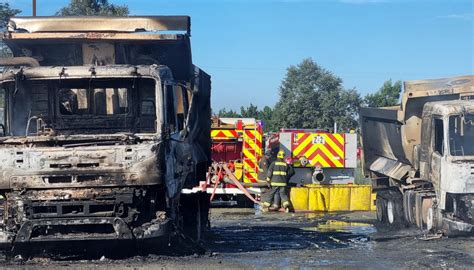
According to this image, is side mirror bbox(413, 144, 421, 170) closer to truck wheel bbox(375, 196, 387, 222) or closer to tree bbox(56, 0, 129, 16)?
truck wheel bbox(375, 196, 387, 222)

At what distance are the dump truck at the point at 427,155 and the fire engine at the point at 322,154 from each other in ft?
11.4

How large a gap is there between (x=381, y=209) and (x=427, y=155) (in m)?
3.14

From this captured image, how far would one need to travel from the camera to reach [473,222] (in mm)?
11625

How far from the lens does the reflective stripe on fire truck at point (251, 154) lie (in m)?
20.1

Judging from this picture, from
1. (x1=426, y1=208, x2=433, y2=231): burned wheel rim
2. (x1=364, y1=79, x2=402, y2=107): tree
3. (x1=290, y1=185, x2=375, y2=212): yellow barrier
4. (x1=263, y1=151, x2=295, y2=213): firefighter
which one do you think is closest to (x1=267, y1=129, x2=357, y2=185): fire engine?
(x1=290, y1=185, x2=375, y2=212): yellow barrier

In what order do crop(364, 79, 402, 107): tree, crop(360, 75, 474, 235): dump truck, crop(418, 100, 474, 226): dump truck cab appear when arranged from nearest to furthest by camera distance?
crop(418, 100, 474, 226): dump truck cab → crop(360, 75, 474, 235): dump truck → crop(364, 79, 402, 107): tree

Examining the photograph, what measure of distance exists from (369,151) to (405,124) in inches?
111

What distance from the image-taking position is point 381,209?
52.5 feet

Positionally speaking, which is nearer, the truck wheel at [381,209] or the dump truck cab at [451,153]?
the dump truck cab at [451,153]

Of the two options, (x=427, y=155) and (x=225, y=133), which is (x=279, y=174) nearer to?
(x=225, y=133)

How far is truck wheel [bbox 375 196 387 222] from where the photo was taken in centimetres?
1580

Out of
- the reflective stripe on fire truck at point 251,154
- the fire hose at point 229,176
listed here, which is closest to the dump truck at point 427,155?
the fire hose at point 229,176

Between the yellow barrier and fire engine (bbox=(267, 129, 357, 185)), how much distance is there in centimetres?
187

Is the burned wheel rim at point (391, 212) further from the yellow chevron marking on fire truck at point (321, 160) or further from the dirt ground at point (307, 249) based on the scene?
the yellow chevron marking on fire truck at point (321, 160)
